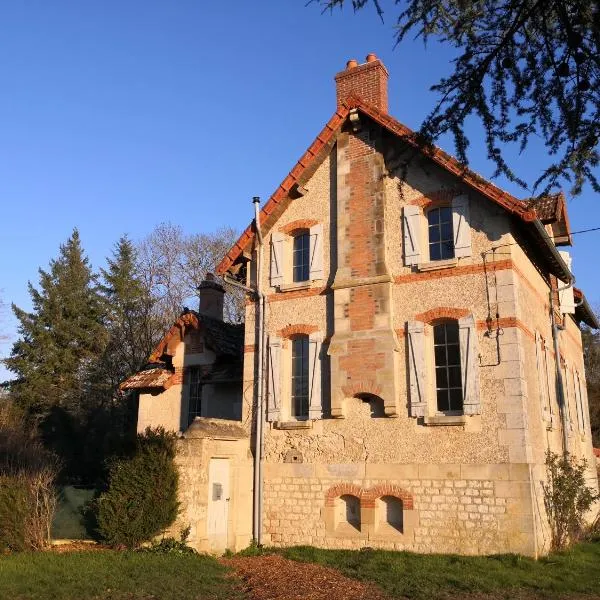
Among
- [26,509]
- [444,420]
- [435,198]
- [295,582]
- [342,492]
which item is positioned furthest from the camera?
[435,198]

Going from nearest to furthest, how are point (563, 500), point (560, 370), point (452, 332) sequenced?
point (563, 500) → point (452, 332) → point (560, 370)

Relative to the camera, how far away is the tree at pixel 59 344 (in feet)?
103

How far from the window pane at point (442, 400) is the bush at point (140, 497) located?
18.8ft

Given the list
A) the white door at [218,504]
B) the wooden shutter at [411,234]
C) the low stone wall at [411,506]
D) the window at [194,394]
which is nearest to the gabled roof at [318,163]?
the wooden shutter at [411,234]

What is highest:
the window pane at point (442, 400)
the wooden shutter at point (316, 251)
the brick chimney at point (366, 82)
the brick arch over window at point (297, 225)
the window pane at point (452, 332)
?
the brick chimney at point (366, 82)

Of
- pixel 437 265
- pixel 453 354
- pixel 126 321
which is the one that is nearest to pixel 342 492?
pixel 453 354

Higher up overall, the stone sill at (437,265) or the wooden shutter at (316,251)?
the wooden shutter at (316,251)

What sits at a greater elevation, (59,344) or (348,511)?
(59,344)

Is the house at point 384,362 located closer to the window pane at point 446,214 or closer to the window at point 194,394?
the window pane at point 446,214

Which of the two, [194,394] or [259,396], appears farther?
[194,394]

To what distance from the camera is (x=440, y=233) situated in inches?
547

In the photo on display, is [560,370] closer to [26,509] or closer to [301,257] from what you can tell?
[301,257]

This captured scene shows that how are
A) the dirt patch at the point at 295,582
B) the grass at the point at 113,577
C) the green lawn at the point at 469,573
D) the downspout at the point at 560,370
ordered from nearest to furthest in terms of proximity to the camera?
the grass at the point at 113,577
the dirt patch at the point at 295,582
the green lawn at the point at 469,573
the downspout at the point at 560,370

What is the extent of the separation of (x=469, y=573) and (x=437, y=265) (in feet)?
20.0
